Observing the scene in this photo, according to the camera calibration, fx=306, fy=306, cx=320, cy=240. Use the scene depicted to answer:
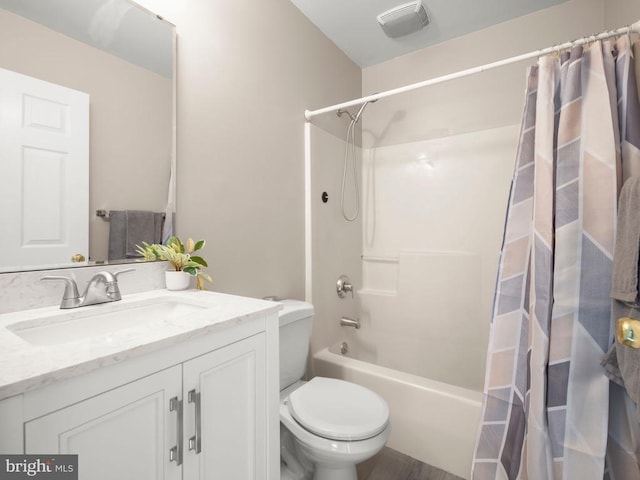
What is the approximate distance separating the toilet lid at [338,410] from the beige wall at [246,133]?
0.55 metres

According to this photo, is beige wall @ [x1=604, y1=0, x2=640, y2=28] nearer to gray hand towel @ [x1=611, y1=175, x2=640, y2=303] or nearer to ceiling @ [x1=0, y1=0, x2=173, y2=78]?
gray hand towel @ [x1=611, y1=175, x2=640, y2=303]

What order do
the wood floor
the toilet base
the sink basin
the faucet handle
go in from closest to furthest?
the sink basin → the faucet handle → the toilet base → the wood floor

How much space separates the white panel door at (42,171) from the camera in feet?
2.76

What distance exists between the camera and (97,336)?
2.18ft

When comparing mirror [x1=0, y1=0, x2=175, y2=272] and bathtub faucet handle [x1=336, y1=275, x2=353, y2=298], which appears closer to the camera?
mirror [x1=0, y1=0, x2=175, y2=272]

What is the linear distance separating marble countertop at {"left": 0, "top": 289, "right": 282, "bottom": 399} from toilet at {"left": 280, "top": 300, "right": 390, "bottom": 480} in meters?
0.49

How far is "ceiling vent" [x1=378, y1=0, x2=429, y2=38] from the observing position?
1806 mm

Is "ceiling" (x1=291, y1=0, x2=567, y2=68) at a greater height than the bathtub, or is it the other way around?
"ceiling" (x1=291, y1=0, x2=567, y2=68)

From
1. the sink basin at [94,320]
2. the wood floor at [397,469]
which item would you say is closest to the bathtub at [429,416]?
the wood floor at [397,469]

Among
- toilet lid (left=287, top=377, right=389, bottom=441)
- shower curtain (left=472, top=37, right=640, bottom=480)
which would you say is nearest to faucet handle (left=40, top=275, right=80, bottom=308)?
toilet lid (left=287, top=377, right=389, bottom=441)

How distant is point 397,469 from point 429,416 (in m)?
0.32

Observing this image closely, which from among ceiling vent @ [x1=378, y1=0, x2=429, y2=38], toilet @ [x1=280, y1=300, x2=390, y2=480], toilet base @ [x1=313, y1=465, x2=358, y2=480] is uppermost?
ceiling vent @ [x1=378, y1=0, x2=429, y2=38]

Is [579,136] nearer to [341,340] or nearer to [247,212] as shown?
[247,212]

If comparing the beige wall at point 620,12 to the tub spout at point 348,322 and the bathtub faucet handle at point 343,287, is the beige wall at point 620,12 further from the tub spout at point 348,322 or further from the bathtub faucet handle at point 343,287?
the tub spout at point 348,322
